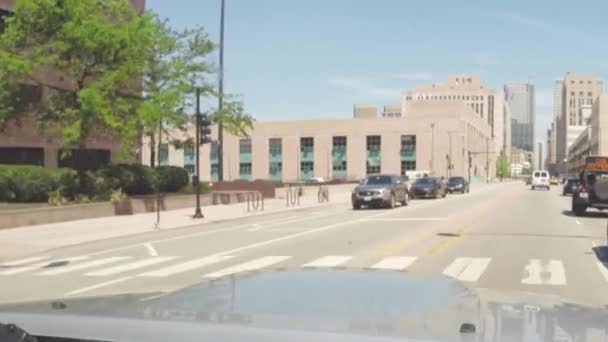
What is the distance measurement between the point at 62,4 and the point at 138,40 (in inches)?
121

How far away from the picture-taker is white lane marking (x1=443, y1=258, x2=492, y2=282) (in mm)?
12852

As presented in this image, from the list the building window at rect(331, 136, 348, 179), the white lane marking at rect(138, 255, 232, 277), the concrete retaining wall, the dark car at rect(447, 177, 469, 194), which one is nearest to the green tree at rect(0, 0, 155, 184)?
the concrete retaining wall

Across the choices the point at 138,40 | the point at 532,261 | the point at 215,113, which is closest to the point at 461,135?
the point at 215,113

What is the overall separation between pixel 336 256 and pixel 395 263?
1800 mm

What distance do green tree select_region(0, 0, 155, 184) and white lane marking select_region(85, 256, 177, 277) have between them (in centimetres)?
1337

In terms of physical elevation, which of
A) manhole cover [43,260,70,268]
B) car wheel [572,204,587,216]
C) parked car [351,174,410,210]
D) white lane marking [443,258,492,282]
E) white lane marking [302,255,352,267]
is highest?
parked car [351,174,410,210]

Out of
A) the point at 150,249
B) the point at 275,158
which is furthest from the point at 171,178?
the point at 275,158

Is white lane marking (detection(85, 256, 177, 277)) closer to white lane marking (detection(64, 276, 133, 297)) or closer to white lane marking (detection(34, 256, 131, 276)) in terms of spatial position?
white lane marking (detection(34, 256, 131, 276))

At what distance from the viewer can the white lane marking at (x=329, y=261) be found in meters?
14.6

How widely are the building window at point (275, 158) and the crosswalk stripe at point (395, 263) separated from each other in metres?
129

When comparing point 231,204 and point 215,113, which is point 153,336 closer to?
point 231,204

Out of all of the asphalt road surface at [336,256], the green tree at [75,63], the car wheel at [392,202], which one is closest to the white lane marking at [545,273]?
the asphalt road surface at [336,256]

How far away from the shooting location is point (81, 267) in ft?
50.4

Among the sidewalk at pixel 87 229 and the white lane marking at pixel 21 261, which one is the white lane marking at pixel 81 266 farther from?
the sidewalk at pixel 87 229
